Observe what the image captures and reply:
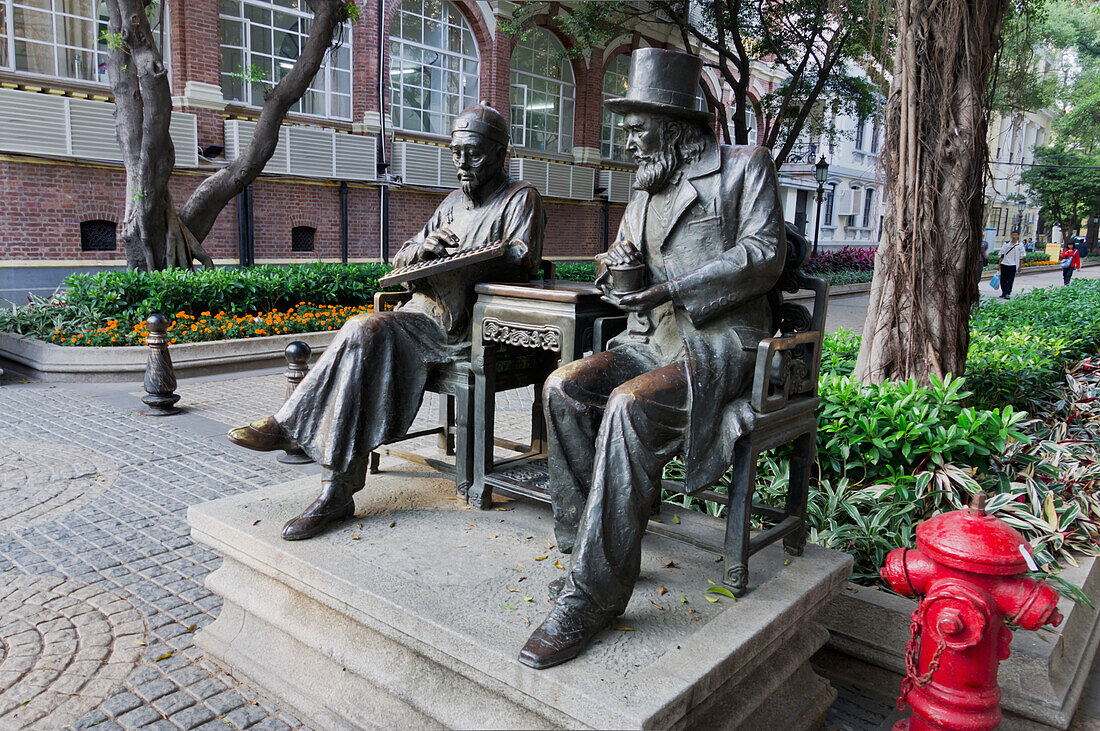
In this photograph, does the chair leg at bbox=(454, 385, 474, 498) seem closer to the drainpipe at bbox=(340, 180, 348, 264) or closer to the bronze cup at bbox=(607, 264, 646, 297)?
the bronze cup at bbox=(607, 264, 646, 297)

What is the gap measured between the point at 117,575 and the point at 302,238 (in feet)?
45.8

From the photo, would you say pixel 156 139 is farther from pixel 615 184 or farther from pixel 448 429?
pixel 615 184

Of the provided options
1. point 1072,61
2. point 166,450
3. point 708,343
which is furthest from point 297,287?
point 1072,61

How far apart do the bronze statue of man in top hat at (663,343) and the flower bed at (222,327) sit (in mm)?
6393

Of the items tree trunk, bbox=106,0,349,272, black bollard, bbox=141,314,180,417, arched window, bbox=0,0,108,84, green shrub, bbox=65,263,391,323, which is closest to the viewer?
black bollard, bbox=141,314,180,417

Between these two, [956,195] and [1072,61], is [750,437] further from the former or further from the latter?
[1072,61]

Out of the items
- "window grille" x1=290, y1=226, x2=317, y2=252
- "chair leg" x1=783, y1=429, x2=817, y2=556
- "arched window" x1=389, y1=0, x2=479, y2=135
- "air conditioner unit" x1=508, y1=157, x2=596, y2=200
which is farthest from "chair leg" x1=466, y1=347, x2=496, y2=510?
"air conditioner unit" x1=508, y1=157, x2=596, y2=200

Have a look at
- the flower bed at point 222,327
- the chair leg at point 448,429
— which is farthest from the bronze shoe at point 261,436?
the flower bed at point 222,327

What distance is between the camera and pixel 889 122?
5059 millimetres

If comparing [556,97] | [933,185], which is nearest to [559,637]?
[933,185]

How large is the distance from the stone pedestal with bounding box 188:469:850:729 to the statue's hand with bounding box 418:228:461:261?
118cm

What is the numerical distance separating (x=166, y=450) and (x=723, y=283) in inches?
193

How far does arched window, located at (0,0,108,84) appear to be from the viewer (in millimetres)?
12836

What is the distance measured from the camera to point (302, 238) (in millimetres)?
17016
